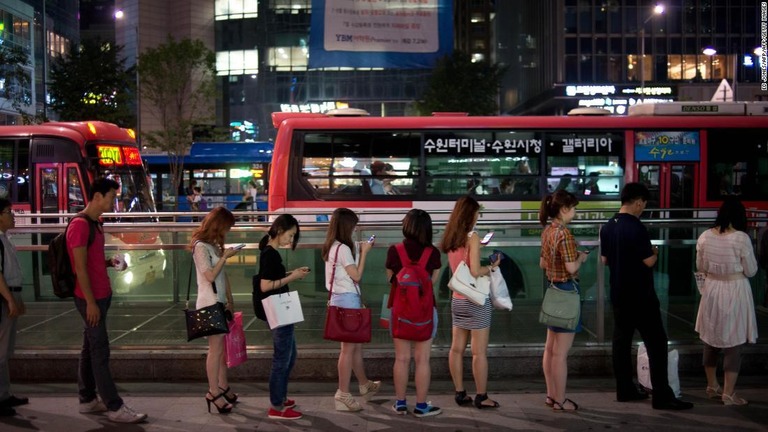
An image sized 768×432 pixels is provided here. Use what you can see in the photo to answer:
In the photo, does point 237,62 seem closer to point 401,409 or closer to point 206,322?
point 206,322

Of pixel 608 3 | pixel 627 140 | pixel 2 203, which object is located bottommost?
pixel 2 203

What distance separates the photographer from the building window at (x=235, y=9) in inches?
2645

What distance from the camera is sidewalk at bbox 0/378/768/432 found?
6.18 metres

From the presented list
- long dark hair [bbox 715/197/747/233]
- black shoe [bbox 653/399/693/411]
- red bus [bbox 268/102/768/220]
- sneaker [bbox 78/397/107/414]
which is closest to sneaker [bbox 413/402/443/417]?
black shoe [bbox 653/399/693/411]

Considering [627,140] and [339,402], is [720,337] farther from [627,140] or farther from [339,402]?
[627,140]

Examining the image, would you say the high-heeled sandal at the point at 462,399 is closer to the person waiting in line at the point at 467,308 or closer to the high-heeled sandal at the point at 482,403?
the person waiting in line at the point at 467,308

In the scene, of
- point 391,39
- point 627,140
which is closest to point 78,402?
point 391,39

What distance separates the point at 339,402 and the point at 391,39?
8.98 m

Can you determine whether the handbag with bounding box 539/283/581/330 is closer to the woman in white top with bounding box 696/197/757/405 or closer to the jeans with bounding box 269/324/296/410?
the woman in white top with bounding box 696/197/757/405

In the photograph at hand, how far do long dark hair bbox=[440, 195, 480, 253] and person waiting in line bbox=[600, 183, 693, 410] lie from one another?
124cm

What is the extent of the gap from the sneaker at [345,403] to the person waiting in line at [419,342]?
332mm

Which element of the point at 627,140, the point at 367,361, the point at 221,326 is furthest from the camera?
the point at 627,140

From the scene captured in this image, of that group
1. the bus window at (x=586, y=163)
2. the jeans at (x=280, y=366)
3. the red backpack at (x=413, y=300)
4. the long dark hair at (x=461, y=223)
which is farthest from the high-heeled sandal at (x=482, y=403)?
the bus window at (x=586, y=163)

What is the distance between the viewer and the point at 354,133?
559 inches
